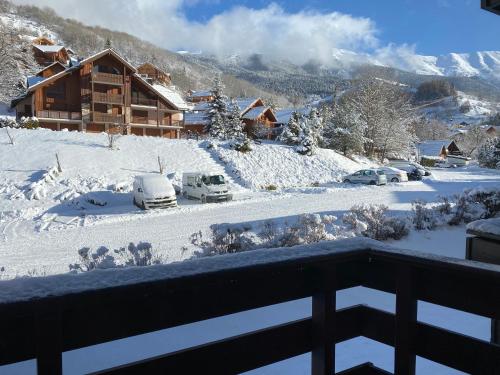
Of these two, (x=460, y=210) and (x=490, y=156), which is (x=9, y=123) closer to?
(x=460, y=210)

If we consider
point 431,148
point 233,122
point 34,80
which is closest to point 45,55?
point 34,80

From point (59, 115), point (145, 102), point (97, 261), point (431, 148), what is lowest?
point (97, 261)

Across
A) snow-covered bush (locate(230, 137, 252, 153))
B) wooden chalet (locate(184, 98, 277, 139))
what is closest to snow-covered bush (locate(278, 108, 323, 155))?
snow-covered bush (locate(230, 137, 252, 153))

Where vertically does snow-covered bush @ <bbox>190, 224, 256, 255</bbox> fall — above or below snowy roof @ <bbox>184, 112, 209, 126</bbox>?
below

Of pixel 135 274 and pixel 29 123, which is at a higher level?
pixel 29 123

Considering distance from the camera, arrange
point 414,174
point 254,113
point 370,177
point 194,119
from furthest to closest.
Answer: point 194,119 → point 254,113 → point 414,174 → point 370,177

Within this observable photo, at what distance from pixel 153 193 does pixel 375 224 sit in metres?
11.4

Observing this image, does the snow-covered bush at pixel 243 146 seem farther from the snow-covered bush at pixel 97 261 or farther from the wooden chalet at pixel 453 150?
the wooden chalet at pixel 453 150

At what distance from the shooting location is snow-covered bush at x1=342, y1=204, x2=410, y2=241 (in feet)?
38.8

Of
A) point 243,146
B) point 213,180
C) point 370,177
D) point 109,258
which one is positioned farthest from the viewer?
point 243,146

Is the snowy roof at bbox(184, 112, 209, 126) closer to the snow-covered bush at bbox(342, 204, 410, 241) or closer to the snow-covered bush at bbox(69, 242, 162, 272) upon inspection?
the snow-covered bush at bbox(342, 204, 410, 241)

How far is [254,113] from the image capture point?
54906mm

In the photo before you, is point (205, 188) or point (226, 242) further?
point (205, 188)

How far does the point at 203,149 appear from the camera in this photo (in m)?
33.5
